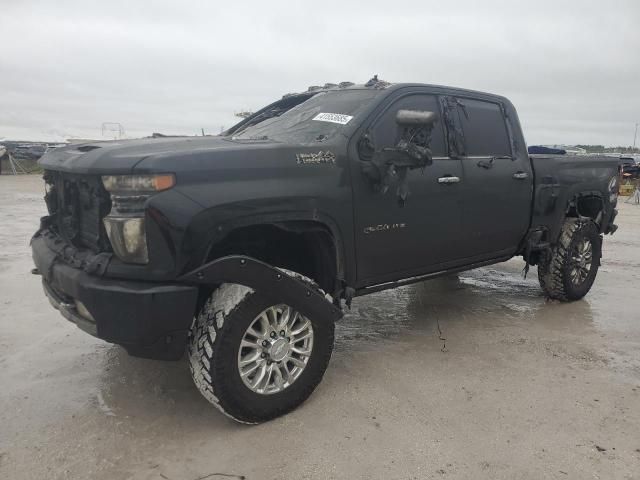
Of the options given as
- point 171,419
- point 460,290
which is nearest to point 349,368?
point 171,419

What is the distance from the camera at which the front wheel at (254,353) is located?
279 centimetres

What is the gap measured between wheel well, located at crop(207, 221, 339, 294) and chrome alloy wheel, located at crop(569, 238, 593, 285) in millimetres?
3151

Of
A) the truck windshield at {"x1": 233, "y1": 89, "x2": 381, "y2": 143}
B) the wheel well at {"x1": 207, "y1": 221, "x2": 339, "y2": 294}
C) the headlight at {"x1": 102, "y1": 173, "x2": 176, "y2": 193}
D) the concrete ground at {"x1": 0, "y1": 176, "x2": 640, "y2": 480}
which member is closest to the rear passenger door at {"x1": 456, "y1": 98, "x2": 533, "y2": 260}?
the concrete ground at {"x1": 0, "y1": 176, "x2": 640, "y2": 480}

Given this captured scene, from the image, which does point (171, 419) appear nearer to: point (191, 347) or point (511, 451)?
point (191, 347)

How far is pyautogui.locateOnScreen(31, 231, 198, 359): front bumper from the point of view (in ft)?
8.50

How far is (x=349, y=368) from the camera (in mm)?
3801

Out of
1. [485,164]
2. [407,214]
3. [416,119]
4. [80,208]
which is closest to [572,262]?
[485,164]

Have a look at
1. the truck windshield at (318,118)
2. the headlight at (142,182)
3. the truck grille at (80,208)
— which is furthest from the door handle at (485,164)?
the truck grille at (80,208)

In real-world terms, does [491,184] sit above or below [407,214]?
above

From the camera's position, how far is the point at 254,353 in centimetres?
297

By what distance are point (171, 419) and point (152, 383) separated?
512 mm

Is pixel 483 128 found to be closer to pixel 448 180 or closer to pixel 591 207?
pixel 448 180

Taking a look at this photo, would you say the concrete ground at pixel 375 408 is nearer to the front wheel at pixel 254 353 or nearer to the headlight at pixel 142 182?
the front wheel at pixel 254 353

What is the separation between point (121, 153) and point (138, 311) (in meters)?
0.82
